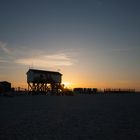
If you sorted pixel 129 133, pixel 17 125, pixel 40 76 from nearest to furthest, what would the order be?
1. pixel 129 133
2. pixel 17 125
3. pixel 40 76

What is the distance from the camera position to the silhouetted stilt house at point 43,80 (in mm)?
77188

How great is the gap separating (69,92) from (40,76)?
29.4ft

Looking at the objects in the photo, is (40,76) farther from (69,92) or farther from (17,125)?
(17,125)

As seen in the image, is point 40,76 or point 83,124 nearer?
point 83,124

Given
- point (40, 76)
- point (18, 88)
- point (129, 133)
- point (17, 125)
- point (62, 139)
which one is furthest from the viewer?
point (18, 88)

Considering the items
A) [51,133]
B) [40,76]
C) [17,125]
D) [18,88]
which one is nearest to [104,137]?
[51,133]

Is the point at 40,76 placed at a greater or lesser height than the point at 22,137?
greater

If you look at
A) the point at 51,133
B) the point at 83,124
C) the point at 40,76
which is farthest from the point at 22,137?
the point at 40,76

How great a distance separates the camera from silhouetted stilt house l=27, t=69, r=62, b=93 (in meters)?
77.2

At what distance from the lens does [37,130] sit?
13883 mm

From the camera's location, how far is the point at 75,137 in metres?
12.2

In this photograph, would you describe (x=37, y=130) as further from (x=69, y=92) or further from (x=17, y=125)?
(x=69, y=92)

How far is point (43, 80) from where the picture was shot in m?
78.9

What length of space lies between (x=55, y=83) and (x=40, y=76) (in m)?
6.13
